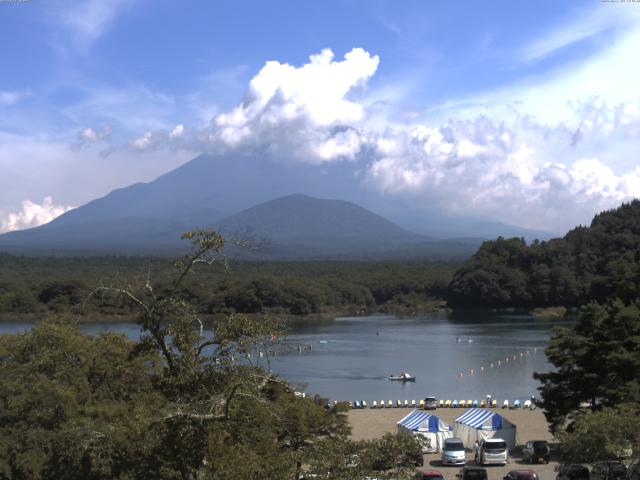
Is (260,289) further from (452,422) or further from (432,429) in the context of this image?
(432,429)

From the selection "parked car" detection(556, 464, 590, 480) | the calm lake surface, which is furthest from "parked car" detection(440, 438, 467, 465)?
the calm lake surface

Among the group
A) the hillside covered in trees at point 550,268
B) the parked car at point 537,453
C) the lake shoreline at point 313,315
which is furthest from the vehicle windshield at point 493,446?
the hillside covered in trees at point 550,268

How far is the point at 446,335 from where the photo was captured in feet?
154

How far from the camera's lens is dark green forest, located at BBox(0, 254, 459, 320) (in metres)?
54.5

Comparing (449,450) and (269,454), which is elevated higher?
(269,454)

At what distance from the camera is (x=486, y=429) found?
55.7 feet

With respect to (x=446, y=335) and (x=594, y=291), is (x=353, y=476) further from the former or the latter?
(x=594, y=291)

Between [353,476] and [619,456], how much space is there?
460 centimetres

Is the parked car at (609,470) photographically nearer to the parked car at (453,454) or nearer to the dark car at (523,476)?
the dark car at (523,476)

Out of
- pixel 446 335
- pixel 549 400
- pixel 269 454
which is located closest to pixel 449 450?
pixel 549 400

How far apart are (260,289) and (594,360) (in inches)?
1662

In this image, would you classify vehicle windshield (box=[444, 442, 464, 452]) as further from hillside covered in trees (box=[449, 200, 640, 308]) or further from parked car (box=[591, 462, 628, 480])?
hillside covered in trees (box=[449, 200, 640, 308])

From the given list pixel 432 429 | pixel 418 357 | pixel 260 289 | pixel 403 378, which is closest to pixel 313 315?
pixel 260 289

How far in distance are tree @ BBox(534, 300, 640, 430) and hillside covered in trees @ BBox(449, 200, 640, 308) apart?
141ft
